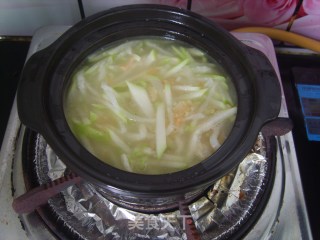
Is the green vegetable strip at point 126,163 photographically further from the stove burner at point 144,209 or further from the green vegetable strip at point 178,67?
the green vegetable strip at point 178,67

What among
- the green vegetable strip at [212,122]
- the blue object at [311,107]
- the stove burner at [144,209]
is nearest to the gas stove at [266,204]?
the stove burner at [144,209]

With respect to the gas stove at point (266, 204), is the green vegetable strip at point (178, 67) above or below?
above

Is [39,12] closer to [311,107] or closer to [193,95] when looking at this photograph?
[193,95]

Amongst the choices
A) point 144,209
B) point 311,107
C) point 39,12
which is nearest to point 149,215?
point 144,209

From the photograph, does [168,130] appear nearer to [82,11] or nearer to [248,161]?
[248,161]

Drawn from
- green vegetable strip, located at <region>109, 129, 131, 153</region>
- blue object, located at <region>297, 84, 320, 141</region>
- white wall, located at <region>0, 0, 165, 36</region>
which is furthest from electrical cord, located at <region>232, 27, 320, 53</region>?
green vegetable strip, located at <region>109, 129, 131, 153</region>

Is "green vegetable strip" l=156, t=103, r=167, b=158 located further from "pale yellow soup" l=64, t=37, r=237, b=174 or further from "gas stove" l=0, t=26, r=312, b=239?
"gas stove" l=0, t=26, r=312, b=239
